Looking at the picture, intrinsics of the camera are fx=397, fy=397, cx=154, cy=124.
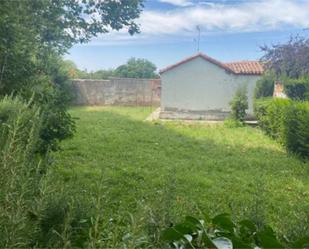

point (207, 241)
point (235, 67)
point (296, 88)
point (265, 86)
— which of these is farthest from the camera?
point (235, 67)

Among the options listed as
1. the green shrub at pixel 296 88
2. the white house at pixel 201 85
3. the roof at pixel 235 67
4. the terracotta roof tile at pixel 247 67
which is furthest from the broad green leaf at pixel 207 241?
the terracotta roof tile at pixel 247 67

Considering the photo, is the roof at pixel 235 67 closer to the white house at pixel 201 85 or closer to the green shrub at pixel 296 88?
the white house at pixel 201 85

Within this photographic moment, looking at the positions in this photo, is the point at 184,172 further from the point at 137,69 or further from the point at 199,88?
the point at 137,69

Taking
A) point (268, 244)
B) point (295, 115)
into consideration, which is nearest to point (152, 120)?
point (295, 115)

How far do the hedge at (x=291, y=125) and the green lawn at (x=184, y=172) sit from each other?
32 cm

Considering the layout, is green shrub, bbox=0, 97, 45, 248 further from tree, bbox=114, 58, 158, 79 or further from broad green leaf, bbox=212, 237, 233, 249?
tree, bbox=114, 58, 158, 79

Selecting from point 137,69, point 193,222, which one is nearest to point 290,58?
point 137,69

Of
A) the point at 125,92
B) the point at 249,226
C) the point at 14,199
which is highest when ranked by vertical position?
the point at 14,199

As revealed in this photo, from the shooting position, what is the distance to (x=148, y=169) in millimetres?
6887

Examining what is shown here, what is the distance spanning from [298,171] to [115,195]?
3.93m

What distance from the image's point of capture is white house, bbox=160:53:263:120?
714 inches

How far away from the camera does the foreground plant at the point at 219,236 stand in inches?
47.9

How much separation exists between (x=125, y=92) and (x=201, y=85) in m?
6.09

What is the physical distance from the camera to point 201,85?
59.8 feet
